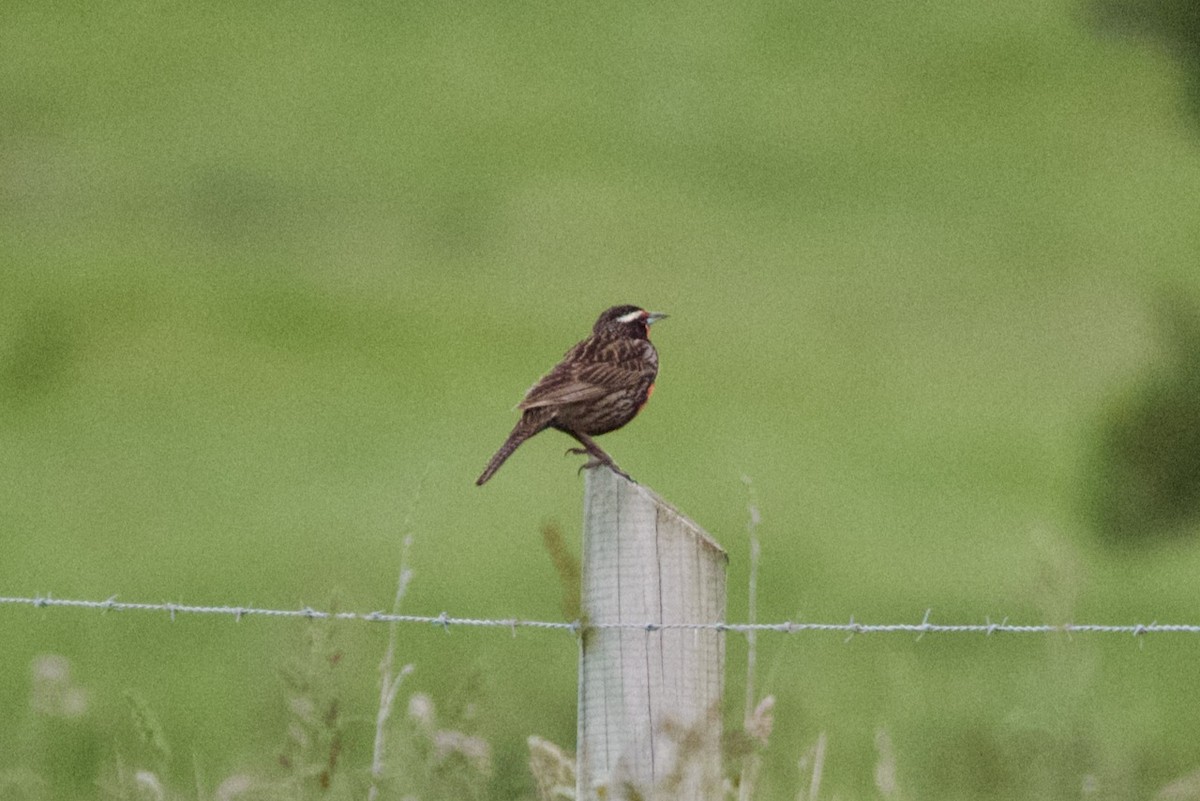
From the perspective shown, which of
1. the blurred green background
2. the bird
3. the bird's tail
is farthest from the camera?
the blurred green background

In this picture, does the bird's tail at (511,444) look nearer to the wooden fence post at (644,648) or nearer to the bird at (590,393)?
the bird at (590,393)

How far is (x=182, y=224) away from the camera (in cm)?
2817

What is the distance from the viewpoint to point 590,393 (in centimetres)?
558

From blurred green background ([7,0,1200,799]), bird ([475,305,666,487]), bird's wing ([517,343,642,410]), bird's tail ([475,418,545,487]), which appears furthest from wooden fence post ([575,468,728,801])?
blurred green background ([7,0,1200,799])

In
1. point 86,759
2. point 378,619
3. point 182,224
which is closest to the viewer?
point 378,619

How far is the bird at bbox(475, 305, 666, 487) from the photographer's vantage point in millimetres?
5484

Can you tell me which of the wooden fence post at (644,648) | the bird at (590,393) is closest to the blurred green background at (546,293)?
the bird at (590,393)

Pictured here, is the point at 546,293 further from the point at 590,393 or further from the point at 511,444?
the point at 511,444

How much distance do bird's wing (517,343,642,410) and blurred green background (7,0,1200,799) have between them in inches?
277

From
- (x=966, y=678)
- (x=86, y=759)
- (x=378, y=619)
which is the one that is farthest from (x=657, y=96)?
(x=378, y=619)

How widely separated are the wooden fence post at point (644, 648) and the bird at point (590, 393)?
141cm

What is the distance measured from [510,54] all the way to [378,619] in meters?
25.7

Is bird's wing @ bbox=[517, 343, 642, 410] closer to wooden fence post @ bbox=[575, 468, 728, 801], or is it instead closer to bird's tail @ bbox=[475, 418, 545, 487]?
bird's tail @ bbox=[475, 418, 545, 487]

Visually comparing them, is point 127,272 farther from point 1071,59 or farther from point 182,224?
point 1071,59
